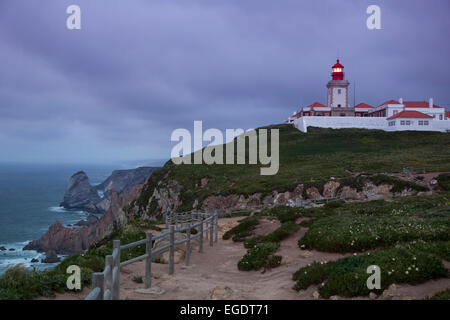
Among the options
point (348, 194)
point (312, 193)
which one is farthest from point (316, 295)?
point (312, 193)

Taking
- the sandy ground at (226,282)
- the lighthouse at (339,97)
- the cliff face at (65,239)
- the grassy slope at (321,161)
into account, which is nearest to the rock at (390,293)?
the sandy ground at (226,282)

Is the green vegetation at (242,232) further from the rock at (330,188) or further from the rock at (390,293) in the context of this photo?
the rock at (330,188)

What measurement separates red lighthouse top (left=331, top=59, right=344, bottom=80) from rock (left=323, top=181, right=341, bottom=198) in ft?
229

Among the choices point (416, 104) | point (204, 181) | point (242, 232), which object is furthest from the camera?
point (416, 104)

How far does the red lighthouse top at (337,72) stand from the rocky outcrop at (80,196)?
11340 centimetres

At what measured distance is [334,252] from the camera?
39.4 ft

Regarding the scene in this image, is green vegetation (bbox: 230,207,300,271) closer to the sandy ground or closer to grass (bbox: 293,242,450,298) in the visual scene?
the sandy ground

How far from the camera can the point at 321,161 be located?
5859 cm

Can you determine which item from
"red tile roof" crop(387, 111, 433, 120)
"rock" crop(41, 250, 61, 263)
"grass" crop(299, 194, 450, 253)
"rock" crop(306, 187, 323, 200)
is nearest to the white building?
"red tile roof" crop(387, 111, 433, 120)

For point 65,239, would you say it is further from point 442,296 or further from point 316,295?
point 442,296

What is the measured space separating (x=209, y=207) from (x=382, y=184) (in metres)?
19.7

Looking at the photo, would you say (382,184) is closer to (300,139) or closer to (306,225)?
(306,225)

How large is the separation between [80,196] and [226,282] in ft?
565

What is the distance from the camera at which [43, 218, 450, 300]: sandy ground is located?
807 cm
